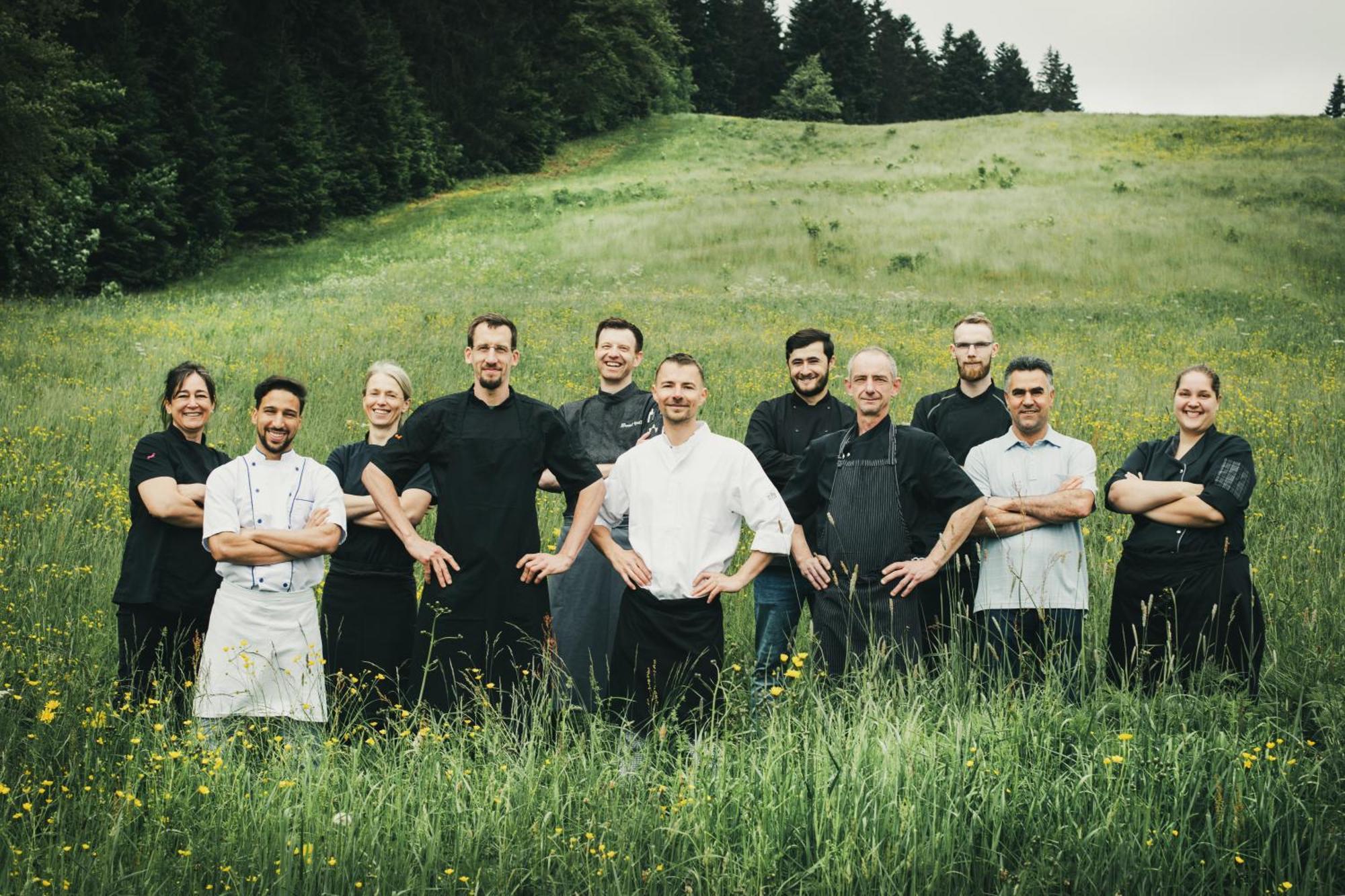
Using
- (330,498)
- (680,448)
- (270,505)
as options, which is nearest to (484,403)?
(330,498)

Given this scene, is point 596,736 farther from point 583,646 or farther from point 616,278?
point 616,278

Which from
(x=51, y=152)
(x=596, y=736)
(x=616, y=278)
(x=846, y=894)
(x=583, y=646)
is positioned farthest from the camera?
(x=616, y=278)

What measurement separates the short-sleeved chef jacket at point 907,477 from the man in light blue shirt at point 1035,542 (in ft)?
0.80

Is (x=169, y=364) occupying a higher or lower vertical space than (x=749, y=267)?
lower

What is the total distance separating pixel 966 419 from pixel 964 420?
12mm

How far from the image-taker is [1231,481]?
194 inches

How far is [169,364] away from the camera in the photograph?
14367 mm

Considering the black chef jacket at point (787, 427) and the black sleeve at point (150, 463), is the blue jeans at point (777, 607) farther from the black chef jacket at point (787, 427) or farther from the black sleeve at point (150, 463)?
the black sleeve at point (150, 463)

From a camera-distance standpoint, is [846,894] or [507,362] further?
[507,362]

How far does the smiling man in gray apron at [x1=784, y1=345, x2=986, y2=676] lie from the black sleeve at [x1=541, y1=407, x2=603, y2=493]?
1098mm

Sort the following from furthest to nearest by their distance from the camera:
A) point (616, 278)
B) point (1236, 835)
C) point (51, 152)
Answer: point (616, 278) < point (51, 152) < point (1236, 835)

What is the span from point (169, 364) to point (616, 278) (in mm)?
13851

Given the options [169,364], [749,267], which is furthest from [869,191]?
[169,364]

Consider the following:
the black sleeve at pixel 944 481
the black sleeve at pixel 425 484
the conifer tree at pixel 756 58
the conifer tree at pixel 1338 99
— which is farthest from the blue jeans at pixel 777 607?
the conifer tree at pixel 1338 99
